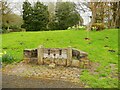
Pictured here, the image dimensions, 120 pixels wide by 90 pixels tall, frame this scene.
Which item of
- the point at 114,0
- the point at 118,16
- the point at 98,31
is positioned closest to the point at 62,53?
the point at 98,31

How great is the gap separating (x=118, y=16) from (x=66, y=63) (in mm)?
10881

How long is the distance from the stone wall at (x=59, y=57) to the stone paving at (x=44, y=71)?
21 cm

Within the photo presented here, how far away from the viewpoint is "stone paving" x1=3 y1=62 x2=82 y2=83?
518cm

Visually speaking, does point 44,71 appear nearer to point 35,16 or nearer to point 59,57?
point 59,57

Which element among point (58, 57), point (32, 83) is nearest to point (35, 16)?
point (58, 57)

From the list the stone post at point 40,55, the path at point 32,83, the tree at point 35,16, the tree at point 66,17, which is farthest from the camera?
the tree at point 66,17

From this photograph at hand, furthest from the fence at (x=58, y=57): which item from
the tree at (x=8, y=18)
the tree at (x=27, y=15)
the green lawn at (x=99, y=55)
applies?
the tree at (x=27, y=15)

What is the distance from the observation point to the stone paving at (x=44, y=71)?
5180 mm

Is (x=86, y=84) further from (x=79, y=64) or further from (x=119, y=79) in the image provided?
(x=79, y=64)

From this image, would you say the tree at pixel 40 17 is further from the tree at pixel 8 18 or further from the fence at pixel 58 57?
the fence at pixel 58 57

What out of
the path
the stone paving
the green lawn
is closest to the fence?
the stone paving

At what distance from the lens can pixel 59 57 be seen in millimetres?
6359

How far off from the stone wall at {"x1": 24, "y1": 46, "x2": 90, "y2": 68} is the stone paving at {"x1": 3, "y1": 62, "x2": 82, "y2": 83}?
212mm

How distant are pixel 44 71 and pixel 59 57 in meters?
0.84
